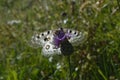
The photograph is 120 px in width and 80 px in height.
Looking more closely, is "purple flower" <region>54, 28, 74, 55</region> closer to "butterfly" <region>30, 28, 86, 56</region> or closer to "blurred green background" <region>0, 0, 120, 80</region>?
"butterfly" <region>30, 28, 86, 56</region>

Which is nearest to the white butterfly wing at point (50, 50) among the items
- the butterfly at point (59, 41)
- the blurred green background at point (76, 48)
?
the butterfly at point (59, 41)

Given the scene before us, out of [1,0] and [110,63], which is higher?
[1,0]

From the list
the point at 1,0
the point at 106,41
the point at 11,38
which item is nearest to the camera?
the point at 106,41

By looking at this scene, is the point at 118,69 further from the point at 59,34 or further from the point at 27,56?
the point at 27,56

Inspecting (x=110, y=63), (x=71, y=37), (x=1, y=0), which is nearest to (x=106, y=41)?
(x=110, y=63)

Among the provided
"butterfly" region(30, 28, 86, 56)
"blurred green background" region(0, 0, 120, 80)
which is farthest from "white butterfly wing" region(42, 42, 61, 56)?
"blurred green background" region(0, 0, 120, 80)
